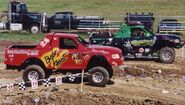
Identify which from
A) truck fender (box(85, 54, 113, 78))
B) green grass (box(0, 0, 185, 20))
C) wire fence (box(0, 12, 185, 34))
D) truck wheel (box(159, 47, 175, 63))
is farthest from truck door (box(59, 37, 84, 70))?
green grass (box(0, 0, 185, 20))

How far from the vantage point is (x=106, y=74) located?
1764 cm

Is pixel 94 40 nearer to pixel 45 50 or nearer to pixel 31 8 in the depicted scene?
pixel 45 50

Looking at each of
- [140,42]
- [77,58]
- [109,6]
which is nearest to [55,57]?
[77,58]

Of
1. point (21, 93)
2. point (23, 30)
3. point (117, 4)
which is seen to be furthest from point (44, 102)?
point (117, 4)

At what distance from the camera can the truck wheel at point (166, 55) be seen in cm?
2351

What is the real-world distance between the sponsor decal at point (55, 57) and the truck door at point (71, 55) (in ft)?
0.13

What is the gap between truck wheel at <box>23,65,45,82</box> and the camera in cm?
1780

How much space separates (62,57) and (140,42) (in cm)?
654

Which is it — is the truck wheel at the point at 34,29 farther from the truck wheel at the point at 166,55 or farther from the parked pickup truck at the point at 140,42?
the truck wheel at the point at 166,55

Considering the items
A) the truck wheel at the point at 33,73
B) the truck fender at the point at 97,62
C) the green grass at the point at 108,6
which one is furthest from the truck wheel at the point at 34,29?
the truck fender at the point at 97,62

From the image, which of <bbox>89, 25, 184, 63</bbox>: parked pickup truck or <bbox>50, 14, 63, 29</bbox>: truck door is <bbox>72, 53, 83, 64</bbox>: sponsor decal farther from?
<bbox>50, 14, 63, 29</bbox>: truck door

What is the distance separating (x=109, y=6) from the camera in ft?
186

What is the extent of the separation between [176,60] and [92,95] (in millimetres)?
9093

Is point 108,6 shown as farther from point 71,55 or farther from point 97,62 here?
point 71,55
